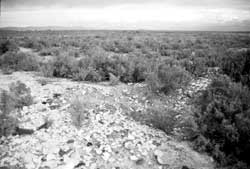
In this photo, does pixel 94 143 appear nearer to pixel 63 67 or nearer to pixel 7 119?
pixel 7 119

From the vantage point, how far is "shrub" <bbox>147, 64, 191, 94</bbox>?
18.6 ft

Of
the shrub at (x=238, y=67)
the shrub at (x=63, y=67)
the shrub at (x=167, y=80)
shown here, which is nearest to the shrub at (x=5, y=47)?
the shrub at (x=63, y=67)

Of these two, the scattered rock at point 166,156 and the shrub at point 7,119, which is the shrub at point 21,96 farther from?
the scattered rock at point 166,156

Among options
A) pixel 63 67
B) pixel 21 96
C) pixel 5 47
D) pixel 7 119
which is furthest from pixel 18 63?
pixel 5 47

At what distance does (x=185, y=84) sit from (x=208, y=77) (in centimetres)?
152

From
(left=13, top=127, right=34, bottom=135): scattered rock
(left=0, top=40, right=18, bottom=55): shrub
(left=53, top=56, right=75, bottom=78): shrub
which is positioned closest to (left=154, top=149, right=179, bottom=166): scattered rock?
(left=13, top=127, right=34, bottom=135): scattered rock

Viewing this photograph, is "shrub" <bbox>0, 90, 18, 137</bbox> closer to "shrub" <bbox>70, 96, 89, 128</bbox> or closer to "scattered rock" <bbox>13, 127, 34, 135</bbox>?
"scattered rock" <bbox>13, 127, 34, 135</bbox>

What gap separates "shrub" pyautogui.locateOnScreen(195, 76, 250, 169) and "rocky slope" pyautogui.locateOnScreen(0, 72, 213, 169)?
0.86ft

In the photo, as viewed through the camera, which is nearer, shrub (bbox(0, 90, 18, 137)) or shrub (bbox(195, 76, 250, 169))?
shrub (bbox(195, 76, 250, 169))

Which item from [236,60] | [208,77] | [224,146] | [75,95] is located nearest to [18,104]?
[75,95]

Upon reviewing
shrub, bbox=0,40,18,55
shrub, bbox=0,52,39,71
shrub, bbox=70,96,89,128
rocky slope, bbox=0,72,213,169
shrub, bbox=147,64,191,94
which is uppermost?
shrub, bbox=0,40,18,55

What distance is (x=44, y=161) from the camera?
2977 mm

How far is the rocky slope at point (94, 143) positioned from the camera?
3035mm

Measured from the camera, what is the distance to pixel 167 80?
5836 millimetres
